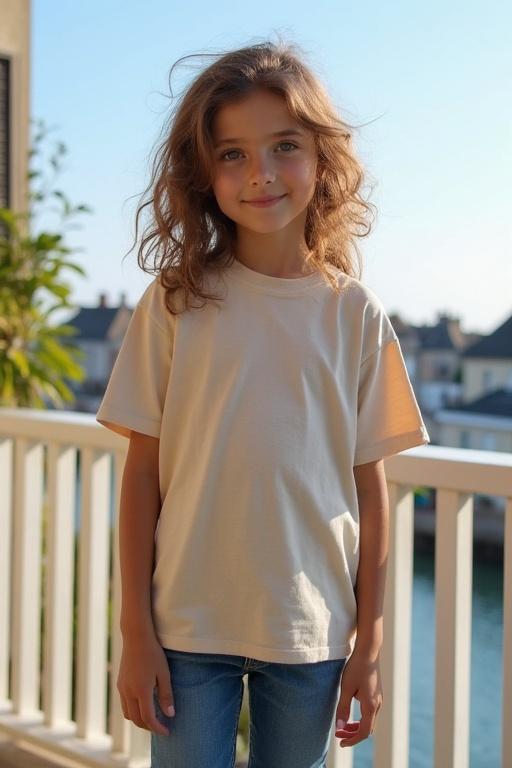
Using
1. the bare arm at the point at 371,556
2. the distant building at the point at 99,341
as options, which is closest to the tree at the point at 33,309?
the bare arm at the point at 371,556

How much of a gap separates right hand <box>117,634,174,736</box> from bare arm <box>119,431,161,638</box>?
15mm

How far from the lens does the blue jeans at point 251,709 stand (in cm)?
107

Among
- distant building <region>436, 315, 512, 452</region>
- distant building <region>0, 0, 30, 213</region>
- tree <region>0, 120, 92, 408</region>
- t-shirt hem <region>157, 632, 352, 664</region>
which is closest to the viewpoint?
t-shirt hem <region>157, 632, 352, 664</region>

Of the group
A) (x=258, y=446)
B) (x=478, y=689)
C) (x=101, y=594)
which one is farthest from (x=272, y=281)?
(x=478, y=689)

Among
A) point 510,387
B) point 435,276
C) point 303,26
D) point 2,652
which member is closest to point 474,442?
point 510,387

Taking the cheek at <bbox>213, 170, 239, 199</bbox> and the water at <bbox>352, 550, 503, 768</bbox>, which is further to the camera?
the water at <bbox>352, 550, 503, 768</bbox>

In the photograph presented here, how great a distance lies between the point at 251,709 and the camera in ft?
3.76

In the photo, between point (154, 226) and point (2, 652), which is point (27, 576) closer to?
point (2, 652)

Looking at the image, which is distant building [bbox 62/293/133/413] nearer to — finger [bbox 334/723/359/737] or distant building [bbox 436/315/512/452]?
distant building [bbox 436/315/512/452]

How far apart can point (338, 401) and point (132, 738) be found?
1103mm

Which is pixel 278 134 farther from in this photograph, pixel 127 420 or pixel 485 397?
pixel 485 397

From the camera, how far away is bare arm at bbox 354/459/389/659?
113 centimetres

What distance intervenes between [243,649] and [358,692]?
6.5 inches

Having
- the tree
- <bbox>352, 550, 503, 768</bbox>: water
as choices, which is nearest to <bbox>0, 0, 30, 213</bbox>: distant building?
the tree
